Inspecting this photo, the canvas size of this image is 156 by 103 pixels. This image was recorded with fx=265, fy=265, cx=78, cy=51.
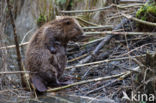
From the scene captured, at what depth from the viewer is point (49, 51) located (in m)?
4.31

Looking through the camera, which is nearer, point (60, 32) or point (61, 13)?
point (60, 32)

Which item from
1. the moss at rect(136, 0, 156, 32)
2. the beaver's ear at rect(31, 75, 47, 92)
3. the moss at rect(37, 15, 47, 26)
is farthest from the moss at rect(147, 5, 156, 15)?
the moss at rect(37, 15, 47, 26)

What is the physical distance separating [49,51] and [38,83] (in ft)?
1.86

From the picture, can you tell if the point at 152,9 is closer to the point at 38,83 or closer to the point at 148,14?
the point at 148,14

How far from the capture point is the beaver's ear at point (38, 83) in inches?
157

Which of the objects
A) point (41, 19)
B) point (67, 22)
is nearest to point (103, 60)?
point (67, 22)

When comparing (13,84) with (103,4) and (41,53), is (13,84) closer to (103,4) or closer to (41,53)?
(41,53)

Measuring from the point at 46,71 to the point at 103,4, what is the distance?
335 cm

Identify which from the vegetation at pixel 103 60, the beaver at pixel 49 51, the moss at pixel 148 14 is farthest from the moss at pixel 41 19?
the moss at pixel 148 14

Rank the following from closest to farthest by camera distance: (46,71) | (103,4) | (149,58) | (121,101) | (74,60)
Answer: (149,58) → (121,101) → (46,71) → (74,60) → (103,4)

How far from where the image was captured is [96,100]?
3512 millimetres

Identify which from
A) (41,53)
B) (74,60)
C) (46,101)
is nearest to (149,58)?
(46,101)

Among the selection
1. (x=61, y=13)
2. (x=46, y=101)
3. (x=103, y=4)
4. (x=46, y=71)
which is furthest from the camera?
(x=103, y=4)

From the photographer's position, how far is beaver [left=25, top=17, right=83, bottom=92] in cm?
414
